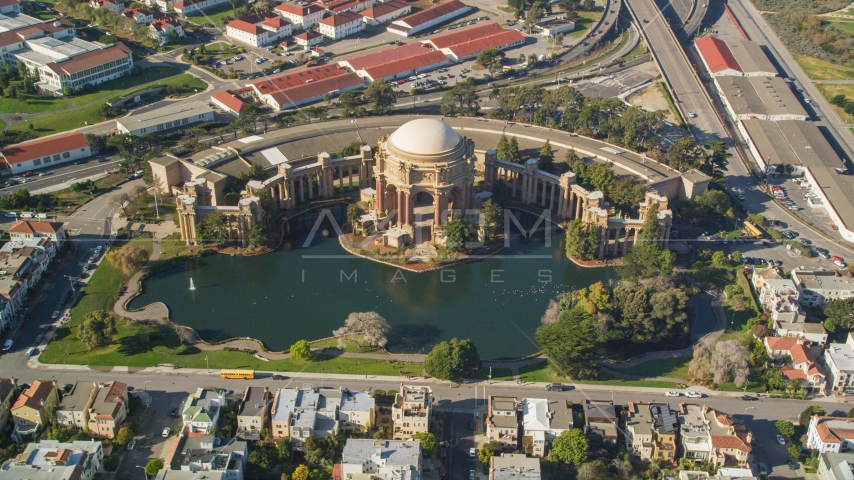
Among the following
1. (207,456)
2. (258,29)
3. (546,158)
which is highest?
(207,456)

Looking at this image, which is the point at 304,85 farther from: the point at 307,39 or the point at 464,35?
the point at 464,35

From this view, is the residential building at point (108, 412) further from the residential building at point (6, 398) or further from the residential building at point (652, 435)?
the residential building at point (652, 435)

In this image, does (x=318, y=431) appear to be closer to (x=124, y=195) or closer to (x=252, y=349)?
(x=252, y=349)

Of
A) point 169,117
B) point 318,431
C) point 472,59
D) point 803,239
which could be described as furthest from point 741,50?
point 318,431

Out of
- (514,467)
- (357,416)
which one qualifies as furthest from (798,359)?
(357,416)

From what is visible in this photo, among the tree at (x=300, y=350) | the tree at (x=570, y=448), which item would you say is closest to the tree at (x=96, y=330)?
the tree at (x=300, y=350)

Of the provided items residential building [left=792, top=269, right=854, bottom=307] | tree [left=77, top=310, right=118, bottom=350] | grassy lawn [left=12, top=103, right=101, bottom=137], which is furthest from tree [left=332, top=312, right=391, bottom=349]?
grassy lawn [left=12, top=103, right=101, bottom=137]
